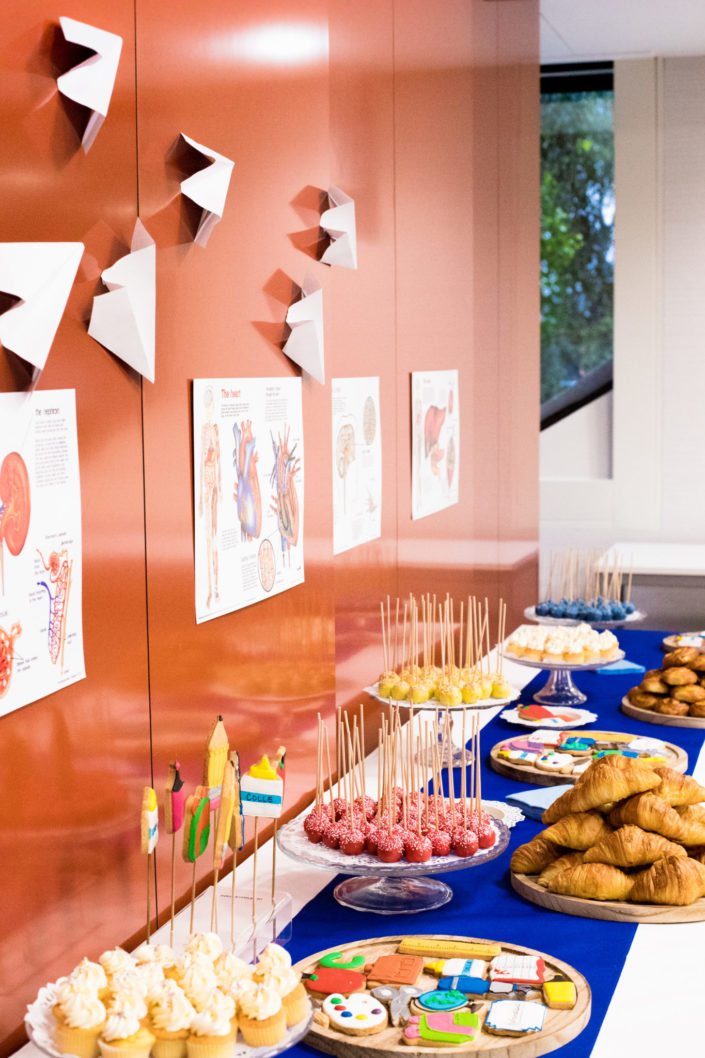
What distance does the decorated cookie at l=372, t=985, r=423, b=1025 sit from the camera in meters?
1.41

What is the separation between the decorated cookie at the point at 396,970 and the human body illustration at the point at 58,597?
55 cm

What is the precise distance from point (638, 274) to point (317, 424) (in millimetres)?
3573

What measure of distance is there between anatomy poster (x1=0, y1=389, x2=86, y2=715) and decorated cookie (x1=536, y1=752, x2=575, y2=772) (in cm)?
118

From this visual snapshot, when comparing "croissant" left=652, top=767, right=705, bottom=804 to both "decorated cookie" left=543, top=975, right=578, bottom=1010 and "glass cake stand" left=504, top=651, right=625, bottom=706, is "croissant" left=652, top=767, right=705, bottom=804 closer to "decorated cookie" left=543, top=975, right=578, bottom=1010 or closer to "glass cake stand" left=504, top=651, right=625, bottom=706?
"decorated cookie" left=543, top=975, right=578, bottom=1010

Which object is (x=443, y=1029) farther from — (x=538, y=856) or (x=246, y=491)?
(x=246, y=491)

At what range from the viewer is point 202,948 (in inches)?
51.7

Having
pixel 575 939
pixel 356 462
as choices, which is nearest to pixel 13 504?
pixel 575 939

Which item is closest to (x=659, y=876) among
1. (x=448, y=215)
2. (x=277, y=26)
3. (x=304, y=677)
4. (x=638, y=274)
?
(x=304, y=677)

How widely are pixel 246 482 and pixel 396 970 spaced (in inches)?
30.5

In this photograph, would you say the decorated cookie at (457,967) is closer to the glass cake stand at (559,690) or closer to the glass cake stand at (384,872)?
the glass cake stand at (384,872)

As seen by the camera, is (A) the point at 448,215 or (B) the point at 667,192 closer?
(A) the point at 448,215

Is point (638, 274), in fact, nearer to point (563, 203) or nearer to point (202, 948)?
point (563, 203)

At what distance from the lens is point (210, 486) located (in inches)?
70.7

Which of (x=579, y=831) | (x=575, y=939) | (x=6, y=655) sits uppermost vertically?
(x=6, y=655)
